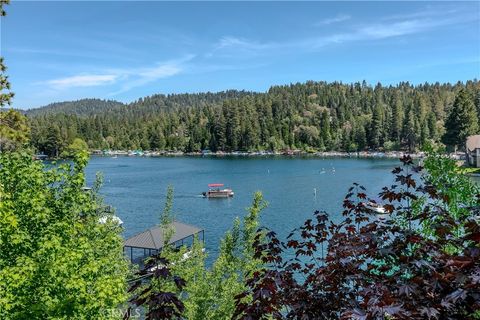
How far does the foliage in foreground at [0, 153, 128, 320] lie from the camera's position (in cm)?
896

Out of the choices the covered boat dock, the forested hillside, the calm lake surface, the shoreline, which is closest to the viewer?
the covered boat dock

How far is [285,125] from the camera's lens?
16638cm

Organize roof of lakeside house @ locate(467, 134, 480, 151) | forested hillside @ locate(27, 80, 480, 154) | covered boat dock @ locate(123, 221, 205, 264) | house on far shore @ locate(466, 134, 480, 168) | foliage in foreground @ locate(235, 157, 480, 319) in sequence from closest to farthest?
foliage in foreground @ locate(235, 157, 480, 319), covered boat dock @ locate(123, 221, 205, 264), house on far shore @ locate(466, 134, 480, 168), roof of lakeside house @ locate(467, 134, 480, 151), forested hillside @ locate(27, 80, 480, 154)

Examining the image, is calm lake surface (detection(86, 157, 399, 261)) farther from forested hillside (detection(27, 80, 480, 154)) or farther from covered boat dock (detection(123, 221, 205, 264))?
forested hillside (detection(27, 80, 480, 154))

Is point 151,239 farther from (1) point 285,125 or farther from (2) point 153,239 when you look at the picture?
(1) point 285,125

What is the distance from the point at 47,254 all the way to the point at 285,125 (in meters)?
159

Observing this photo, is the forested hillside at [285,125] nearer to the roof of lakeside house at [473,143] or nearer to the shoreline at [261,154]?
the shoreline at [261,154]

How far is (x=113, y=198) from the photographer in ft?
208

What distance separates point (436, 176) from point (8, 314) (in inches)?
460

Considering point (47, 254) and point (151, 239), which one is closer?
point (47, 254)

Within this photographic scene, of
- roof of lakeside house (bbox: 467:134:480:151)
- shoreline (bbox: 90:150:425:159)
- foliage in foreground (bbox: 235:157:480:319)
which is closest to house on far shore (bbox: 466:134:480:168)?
roof of lakeside house (bbox: 467:134:480:151)

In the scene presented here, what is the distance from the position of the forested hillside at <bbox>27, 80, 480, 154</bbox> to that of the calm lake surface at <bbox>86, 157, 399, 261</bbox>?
52.3 metres

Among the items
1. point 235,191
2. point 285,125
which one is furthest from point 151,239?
point 285,125

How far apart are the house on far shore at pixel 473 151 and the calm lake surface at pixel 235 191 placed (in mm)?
16013
